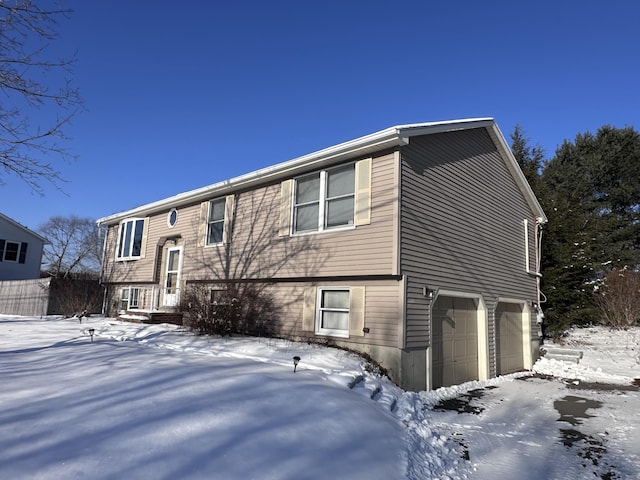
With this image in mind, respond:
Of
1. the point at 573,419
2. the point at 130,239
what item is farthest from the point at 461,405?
the point at 130,239

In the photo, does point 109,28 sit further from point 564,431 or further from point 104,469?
point 564,431

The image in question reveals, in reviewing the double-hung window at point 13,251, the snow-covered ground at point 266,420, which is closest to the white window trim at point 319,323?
the snow-covered ground at point 266,420

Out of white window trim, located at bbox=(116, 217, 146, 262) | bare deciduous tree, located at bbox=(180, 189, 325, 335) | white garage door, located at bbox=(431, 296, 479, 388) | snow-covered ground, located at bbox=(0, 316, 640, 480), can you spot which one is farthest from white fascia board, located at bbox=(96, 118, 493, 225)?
snow-covered ground, located at bbox=(0, 316, 640, 480)

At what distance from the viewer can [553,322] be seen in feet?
58.6

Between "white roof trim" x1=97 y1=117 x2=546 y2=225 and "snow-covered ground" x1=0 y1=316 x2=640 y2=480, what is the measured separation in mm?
4372

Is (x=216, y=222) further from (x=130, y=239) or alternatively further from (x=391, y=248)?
(x=391, y=248)

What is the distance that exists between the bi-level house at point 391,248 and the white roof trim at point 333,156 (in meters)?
0.04

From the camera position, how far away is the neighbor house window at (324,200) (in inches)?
395

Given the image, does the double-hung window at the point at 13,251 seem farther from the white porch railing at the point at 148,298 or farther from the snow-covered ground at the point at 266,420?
the snow-covered ground at the point at 266,420

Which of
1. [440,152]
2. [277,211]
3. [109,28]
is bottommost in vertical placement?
[277,211]

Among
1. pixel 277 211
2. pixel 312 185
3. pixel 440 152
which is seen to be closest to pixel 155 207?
pixel 277 211

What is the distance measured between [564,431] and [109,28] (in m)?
10.6

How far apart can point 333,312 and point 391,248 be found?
218 centimetres

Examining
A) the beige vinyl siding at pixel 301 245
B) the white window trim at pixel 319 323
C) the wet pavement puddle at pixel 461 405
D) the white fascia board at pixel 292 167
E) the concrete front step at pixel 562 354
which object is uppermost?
the white fascia board at pixel 292 167
